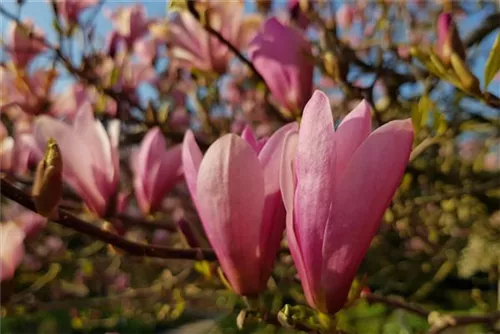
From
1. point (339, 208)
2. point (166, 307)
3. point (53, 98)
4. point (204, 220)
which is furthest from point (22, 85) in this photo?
point (339, 208)

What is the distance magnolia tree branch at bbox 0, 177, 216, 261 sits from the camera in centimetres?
49

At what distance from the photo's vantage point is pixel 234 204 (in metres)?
0.46

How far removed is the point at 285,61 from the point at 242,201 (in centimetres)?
33

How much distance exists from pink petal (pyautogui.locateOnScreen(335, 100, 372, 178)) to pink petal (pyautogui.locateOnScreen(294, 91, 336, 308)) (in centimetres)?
1

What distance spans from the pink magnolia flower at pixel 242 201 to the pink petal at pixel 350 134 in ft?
0.19

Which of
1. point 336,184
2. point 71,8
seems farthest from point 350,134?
point 71,8

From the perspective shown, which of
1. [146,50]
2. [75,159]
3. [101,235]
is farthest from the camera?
[146,50]

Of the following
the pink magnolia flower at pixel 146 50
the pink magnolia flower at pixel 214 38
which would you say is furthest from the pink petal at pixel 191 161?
the pink magnolia flower at pixel 146 50

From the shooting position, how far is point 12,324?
1419mm

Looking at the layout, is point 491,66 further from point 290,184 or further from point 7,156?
point 7,156

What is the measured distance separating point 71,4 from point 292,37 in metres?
0.58

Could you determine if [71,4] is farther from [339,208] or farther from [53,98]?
[339,208]

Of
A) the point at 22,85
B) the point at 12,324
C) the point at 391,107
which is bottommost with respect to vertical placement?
the point at 12,324

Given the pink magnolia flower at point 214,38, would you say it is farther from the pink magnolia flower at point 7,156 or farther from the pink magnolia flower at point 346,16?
the pink magnolia flower at point 346,16
